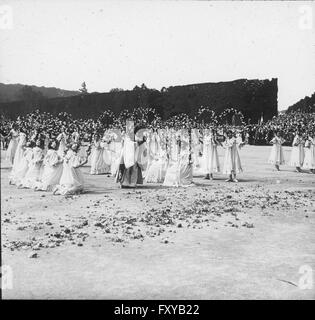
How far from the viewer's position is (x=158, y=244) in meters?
6.52

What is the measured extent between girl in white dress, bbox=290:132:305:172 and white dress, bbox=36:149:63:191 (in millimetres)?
9525

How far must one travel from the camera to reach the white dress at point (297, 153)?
56.9 feet

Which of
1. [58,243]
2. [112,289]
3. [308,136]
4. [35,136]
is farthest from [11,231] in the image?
[308,136]

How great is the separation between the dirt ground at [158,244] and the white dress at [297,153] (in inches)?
251

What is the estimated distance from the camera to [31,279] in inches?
197

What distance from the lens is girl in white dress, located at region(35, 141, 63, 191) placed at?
1177 cm

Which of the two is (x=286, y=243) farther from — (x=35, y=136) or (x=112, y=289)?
(x=35, y=136)

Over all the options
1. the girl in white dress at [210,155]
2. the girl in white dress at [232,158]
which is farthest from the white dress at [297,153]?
the girl in white dress at [210,155]

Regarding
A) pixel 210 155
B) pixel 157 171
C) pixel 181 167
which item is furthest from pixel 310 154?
pixel 157 171

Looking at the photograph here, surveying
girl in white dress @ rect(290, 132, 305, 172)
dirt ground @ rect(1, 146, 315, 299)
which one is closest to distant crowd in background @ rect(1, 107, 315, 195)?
girl in white dress @ rect(290, 132, 305, 172)

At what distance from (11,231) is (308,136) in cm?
1333

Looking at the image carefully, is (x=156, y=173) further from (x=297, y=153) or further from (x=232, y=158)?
(x=297, y=153)

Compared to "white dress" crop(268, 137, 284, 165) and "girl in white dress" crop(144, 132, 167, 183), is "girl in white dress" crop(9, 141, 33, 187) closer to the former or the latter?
"girl in white dress" crop(144, 132, 167, 183)

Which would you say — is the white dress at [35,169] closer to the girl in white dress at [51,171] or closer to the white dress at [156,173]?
the girl in white dress at [51,171]
